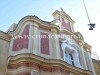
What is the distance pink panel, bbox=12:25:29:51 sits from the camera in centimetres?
1317

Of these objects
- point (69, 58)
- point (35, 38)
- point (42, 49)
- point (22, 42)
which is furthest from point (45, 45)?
point (69, 58)

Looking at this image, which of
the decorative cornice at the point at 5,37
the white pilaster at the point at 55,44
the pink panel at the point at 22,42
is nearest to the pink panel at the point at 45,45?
the white pilaster at the point at 55,44

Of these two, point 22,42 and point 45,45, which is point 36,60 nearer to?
point 22,42

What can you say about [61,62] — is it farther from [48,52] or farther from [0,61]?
[0,61]

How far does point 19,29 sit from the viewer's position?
14766 mm

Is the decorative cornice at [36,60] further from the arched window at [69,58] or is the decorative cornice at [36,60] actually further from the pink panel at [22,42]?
the arched window at [69,58]

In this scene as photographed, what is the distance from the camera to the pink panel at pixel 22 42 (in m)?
13.2

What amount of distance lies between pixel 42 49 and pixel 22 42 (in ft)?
5.15

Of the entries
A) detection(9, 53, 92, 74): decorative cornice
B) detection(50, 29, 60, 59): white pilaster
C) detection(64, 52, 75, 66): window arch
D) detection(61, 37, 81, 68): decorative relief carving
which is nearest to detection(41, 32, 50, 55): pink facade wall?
detection(50, 29, 60, 59): white pilaster

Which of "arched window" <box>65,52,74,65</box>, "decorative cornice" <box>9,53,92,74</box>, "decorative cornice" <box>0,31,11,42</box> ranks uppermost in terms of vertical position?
"decorative cornice" <box>0,31,11,42</box>

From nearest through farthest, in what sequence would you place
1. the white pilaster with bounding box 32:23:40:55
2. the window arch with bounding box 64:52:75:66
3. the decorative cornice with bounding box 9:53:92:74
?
the decorative cornice with bounding box 9:53:92:74 → the white pilaster with bounding box 32:23:40:55 → the window arch with bounding box 64:52:75:66

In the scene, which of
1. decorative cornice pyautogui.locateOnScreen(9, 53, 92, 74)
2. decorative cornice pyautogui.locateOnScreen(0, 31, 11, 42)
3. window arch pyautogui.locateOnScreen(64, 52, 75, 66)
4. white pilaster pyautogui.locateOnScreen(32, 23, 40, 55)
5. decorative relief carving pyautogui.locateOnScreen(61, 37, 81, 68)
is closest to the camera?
decorative cornice pyautogui.locateOnScreen(9, 53, 92, 74)

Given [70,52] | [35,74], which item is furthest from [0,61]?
[70,52]

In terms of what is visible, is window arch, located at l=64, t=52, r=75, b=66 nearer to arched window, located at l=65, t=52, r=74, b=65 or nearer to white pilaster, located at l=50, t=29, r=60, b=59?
arched window, located at l=65, t=52, r=74, b=65
